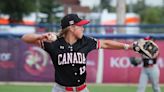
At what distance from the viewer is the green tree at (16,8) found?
40531 millimetres

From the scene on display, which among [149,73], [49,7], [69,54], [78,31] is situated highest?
[78,31]

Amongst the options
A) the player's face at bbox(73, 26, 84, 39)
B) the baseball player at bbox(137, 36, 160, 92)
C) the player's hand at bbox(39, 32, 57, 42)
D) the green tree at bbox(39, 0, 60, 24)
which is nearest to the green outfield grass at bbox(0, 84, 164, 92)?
the baseball player at bbox(137, 36, 160, 92)

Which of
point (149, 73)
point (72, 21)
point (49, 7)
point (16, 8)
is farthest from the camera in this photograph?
point (49, 7)

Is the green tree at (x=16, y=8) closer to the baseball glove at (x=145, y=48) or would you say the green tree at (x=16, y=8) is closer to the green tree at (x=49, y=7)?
the green tree at (x=49, y=7)

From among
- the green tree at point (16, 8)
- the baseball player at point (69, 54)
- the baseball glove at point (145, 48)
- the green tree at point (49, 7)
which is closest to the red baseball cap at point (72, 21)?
the baseball player at point (69, 54)

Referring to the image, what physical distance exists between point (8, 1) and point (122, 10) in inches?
704

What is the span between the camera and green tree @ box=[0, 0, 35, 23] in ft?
133

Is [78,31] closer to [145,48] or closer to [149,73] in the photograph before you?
[145,48]

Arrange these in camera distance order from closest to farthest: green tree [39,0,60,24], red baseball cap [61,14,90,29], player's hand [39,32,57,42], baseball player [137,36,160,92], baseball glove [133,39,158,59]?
player's hand [39,32,57,42] → red baseball cap [61,14,90,29] → baseball glove [133,39,158,59] → baseball player [137,36,160,92] → green tree [39,0,60,24]

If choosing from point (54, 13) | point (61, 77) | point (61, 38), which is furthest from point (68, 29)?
point (54, 13)

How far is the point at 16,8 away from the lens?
41156mm

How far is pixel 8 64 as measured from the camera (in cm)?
1752

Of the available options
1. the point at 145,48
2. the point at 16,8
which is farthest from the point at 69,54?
the point at 16,8

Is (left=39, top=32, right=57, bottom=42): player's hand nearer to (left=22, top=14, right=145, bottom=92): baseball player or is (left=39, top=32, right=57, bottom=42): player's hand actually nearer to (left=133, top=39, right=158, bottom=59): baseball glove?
(left=22, top=14, right=145, bottom=92): baseball player
